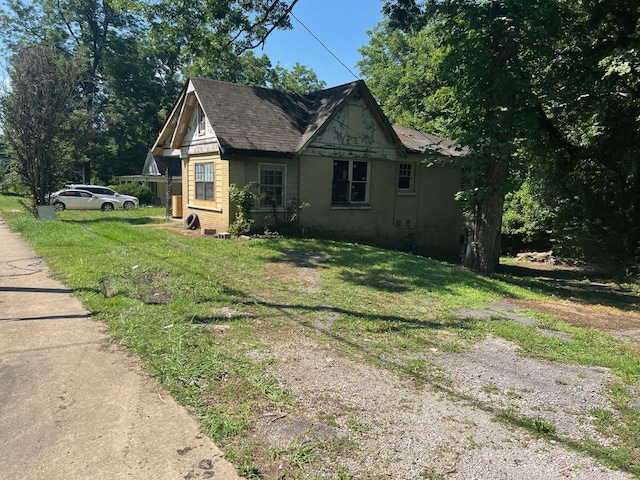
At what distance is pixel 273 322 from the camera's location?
5.99m

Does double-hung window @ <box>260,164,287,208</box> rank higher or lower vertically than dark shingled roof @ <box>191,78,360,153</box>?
lower

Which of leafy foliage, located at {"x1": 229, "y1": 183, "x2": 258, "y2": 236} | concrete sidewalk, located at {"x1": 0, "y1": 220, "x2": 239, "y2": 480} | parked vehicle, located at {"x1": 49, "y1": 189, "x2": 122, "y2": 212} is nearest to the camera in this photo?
concrete sidewalk, located at {"x1": 0, "y1": 220, "x2": 239, "y2": 480}

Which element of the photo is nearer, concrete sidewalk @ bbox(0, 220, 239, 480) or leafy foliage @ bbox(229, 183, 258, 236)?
concrete sidewalk @ bbox(0, 220, 239, 480)

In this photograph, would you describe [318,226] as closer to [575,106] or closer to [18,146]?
[575,106]

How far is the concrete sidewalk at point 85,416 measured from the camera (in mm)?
2928

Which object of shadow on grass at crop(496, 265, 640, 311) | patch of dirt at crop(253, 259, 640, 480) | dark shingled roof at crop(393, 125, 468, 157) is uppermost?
dark shingled roof at crop(393, 125, 468, 157)

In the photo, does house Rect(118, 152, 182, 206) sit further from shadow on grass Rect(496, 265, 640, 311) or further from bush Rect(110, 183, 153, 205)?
shadow on grass Rect(496, 265, 640, 311)

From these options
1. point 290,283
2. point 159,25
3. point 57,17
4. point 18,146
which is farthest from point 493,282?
point 57,17

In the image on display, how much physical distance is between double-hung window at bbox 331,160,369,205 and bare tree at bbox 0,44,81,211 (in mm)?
12031

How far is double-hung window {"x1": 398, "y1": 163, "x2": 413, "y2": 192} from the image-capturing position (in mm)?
18031

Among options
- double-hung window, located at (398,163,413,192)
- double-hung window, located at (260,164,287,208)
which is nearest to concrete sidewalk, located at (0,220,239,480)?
double-hung window, located at (260,164,287,208)

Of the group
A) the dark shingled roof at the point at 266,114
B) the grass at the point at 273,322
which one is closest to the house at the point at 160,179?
the dark shingled roof at the point at 266,114

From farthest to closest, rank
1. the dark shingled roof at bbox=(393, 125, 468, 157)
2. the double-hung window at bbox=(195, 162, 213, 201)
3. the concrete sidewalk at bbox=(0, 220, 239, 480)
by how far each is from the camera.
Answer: the dark shingled roof at bbox=(393, 125, 468, 157) < the double-hung window at bbox=(195, 162, 213, 201) < the concrete sidewalk at bbox=(0, 220, 239, 480)

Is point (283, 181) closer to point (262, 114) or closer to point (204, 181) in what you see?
point (262, 114)
